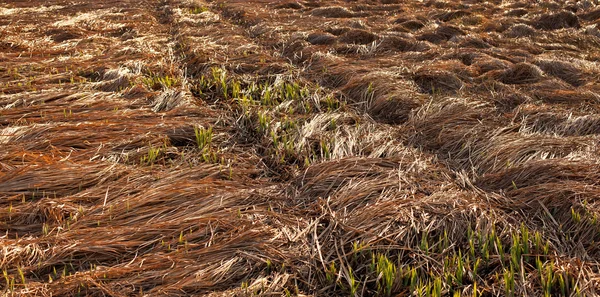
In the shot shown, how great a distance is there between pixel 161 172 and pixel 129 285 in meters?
1.12

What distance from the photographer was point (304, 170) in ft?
11.4

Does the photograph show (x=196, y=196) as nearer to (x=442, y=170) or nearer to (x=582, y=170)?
(x=442, y=170)

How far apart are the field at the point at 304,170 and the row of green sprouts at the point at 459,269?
0.01 meters

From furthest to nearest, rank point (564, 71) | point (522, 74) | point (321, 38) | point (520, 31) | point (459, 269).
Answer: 1. point (520, 31)
2. point (321, 38)
3. point (564, 71)
4. point (522, 74)
5. point (459, 269)

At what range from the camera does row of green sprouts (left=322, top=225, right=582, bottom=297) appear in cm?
235

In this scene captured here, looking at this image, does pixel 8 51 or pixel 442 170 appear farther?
pixel 8 51

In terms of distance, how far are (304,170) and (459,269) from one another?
4.48 feet

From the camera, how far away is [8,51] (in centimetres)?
678

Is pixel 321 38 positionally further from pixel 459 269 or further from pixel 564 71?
pixel 459 269

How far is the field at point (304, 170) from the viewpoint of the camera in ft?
8.18

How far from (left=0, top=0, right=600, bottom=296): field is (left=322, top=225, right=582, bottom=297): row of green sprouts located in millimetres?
10

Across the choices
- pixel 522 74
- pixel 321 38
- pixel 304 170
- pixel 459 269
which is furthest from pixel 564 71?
pixel 459 269

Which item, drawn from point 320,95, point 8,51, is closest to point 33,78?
point 8,51

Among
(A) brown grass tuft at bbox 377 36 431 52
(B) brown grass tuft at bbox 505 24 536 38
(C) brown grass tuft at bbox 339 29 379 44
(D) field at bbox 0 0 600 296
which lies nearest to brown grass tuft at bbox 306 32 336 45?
(C) brown grass tuft at bbox 339 29 379 44
